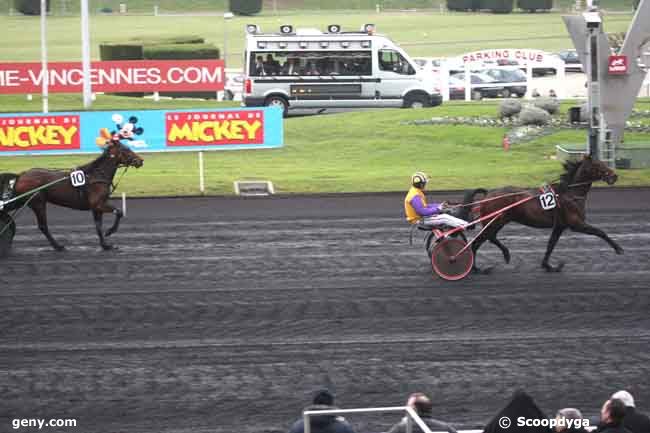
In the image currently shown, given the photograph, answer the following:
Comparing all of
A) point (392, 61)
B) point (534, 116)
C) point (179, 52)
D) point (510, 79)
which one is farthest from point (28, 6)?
point (534, 116)

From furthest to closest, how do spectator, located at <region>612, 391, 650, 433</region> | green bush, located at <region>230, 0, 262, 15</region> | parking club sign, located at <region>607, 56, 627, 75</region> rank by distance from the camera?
green bush, located at <region>230, 0, 262, 15</region> → parking club sign, located at <region>607, 56, 627, 75</region> → spectator, located at <region>612, 391, 650, 433</region>

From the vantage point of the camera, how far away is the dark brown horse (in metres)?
15.5

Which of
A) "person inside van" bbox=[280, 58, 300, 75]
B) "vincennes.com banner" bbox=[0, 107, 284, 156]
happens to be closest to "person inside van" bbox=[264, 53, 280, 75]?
"person inside van" bbox=[280, 58, 300, 75]

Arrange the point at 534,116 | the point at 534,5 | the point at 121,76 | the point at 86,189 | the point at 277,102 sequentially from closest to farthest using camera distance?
the point at 86,189 → the point at 534,116 → the point at 277,102 → the point at 121,76 → the point at 534,5

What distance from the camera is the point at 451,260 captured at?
531 inches

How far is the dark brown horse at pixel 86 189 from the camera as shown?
15477 millimetres

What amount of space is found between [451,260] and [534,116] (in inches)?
556

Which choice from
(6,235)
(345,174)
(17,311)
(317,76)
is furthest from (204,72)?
(17,311)

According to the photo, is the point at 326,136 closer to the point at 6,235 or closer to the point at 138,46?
the point at 6,235

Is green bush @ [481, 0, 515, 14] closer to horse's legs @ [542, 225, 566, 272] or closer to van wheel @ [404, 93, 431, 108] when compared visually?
van wheel @ [404, 93, 431, 108]

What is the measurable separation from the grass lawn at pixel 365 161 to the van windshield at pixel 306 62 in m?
2.50

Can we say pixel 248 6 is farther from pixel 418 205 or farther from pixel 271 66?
pixel 418 205

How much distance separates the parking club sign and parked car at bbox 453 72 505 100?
1373cm

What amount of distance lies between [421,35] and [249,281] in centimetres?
4793
